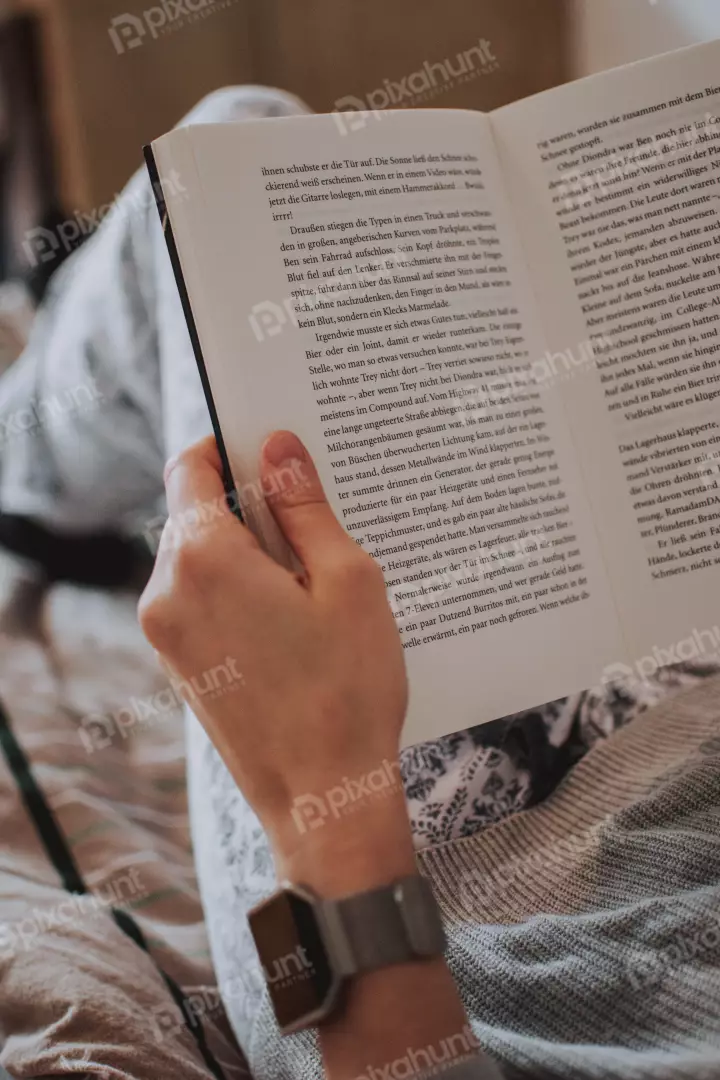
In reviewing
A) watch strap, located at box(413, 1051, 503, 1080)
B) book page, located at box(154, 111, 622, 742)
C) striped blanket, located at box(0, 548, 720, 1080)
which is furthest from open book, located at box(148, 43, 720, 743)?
watch strap, located at box(413, 1051, 503, 1080)

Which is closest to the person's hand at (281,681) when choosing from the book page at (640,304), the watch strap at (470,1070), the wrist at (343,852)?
the wrist at (343,852)

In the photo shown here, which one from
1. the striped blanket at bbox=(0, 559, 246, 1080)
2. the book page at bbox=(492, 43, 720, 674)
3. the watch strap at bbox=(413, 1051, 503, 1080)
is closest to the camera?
the watch strap at bbox=(413, 1051, 503, 1080)

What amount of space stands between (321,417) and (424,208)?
0.61 feet

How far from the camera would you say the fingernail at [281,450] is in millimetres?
558

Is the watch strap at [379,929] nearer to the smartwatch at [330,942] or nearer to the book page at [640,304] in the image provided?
the smartwatch at [330,942]

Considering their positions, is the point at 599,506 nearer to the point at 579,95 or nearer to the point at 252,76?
the point at 579,95

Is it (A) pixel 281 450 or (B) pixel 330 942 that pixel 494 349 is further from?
(B) pixel 330 942

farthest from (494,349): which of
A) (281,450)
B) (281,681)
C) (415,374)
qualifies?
(281,681)

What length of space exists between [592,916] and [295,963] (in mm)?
Answer: 189

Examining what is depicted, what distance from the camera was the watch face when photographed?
46cm

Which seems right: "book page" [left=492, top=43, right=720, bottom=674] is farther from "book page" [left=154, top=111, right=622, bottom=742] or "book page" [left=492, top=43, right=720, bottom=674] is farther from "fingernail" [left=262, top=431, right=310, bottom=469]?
"fingernail" [left=262, top=431, right=310, bottom=469]

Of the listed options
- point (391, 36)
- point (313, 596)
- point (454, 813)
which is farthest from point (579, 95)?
point (391, 36)

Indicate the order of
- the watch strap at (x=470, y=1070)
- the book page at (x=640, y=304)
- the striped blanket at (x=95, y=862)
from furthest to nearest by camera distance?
the book page at (x=640, y=304), the striped blanket at (x=95, y=862), the watch strap at (x=470, y=1070)

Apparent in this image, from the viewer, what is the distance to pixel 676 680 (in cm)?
69
